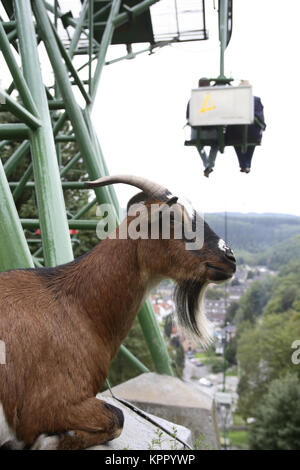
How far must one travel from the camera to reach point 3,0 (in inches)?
257

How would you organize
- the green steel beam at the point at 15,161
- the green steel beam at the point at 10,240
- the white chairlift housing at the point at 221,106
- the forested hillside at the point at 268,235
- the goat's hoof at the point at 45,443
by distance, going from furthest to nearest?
the forested hillside at the point at 268,235, the white chairlift housing at the point at 221,106, the green steel beam at the point at 15,161, the green steel beam at the point at 10,240, the goat's hoof at the point at 45,443

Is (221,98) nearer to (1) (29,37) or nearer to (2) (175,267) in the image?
(1) (29,37)

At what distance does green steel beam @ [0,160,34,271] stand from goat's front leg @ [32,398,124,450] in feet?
3.62

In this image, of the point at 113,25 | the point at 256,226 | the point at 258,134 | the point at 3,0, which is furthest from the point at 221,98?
the point at 256,226

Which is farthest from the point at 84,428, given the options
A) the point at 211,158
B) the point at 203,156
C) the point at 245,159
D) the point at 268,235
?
the point at 268,235

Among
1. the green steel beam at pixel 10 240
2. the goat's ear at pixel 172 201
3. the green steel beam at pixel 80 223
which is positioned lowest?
the green steel beam at pixel 80 223

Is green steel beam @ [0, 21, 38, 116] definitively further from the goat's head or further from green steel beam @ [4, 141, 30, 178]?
green steel beam @ [4, 141, 30, 178]

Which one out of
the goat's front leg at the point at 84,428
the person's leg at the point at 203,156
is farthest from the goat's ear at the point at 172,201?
the person's leg at the point at 203,156

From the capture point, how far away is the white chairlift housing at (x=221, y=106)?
7.43 meters

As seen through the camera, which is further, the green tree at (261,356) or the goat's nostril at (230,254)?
the green tree at (261,356)

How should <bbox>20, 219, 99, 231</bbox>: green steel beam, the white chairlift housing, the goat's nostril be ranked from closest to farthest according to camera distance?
the goat's nostril < <bbox>20, 219, 99, 231</bbox>: green steel beam < the white chairlift housing

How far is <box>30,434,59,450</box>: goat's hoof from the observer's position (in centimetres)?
188

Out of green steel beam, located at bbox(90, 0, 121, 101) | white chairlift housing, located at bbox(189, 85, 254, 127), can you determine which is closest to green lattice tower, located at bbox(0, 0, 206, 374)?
green steel beam, located at bbox(90, 0, 121, 101)

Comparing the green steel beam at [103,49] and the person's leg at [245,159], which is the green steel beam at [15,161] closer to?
the green steel beam at [103,49]
